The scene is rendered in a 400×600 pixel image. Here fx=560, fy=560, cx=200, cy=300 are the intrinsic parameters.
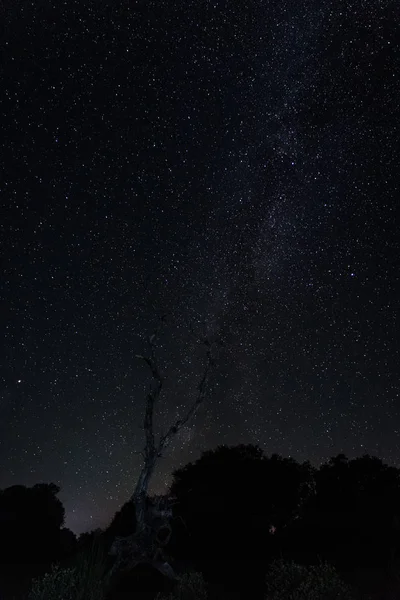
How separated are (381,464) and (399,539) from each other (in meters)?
6.45

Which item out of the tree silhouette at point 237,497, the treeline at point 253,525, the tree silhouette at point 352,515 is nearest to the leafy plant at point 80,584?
the treeline at point 253,525

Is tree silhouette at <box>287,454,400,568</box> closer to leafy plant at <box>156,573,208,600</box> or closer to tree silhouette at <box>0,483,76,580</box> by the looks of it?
leafy plant at <box>156,573,208,600</box>

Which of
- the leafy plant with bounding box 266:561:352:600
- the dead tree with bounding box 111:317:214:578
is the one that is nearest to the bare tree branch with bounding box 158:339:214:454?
the dead tree with bounding box 111:317:214:578

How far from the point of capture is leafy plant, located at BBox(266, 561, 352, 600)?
1496cm

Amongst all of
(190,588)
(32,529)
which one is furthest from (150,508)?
(32,529)

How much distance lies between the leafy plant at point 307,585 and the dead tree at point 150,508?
3.57 meters

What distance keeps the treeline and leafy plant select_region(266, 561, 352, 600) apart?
2.75 meters

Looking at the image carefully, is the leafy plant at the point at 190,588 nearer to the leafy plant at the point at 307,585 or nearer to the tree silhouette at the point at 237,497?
the leafy plant at the point at 307,585

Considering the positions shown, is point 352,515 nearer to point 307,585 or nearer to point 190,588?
point 190,588

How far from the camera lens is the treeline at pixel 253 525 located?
2239cm

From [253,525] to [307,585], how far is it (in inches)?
469

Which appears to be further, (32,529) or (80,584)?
(32,529)

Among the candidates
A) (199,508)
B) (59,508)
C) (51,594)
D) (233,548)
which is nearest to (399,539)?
(233,548)

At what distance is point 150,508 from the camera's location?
19.5 m
